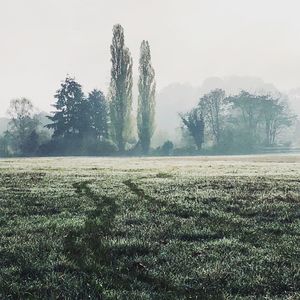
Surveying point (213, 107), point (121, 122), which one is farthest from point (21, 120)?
point (213, 107)

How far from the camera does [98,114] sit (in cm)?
9438

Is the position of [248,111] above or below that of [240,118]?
above

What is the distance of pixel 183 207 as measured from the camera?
12.3 m

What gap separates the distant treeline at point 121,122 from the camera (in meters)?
83.4

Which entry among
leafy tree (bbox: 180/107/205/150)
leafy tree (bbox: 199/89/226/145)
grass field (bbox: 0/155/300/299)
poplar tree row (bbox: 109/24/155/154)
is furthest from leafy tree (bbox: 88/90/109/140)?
grass field (bbox: 0/155/300/299)

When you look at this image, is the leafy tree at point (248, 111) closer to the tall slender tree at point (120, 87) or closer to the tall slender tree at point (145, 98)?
the tall slender tree at point (145, 98)

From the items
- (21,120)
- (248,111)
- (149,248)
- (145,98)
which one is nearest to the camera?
(149,248)

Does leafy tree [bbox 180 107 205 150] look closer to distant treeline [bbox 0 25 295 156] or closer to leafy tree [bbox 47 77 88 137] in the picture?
distant treeline [bbox 0 25 295 156]

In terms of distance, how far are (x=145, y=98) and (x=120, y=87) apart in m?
7.28

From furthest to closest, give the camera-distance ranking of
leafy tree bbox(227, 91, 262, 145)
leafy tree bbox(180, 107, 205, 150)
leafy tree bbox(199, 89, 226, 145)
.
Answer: leafy tree bbox(199, 89, 226, 145), leafy tree bbox(227, 91, 262, 145), leafy tree bbox(180, 107, 205, 150)

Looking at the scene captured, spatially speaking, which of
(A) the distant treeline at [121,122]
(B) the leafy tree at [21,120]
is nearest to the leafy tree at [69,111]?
(A) the distant treeline at [121,122]

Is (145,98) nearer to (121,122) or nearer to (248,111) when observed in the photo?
(121,122)

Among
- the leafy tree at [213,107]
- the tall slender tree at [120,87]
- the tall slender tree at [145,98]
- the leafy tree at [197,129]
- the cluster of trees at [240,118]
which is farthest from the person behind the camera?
the leafy tree at [213,107]

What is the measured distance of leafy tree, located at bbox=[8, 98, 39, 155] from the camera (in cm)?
9688
